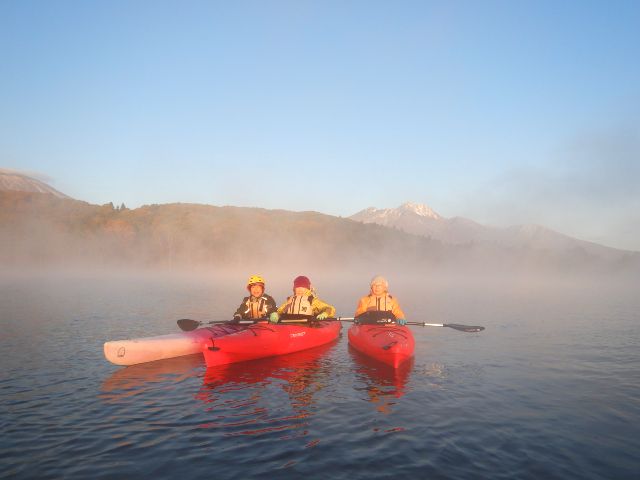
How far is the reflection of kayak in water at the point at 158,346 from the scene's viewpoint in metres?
12.7

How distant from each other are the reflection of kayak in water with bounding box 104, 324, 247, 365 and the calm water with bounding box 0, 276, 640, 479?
0.34 metres

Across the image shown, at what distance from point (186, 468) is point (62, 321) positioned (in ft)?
60.8

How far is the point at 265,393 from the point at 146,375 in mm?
3819

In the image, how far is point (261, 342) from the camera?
13719mm

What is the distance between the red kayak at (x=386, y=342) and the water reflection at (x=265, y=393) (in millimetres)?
1475

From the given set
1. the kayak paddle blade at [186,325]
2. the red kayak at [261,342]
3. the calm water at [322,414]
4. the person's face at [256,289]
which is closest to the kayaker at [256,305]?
the person's face at [256,289]

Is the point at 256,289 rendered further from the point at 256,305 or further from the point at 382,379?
the point at 382,379

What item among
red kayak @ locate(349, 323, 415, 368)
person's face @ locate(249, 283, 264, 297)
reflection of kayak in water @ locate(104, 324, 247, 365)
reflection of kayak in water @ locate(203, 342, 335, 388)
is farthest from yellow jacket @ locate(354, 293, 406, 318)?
reflection of kayak in water @ locate(104, 324, 247, 365)

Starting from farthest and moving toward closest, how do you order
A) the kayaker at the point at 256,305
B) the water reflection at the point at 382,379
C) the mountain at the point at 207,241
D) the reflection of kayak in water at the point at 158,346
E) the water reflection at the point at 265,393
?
the mountain at the point at 207,241, the kayaker at the point at 256,305, the reflection of kayak in water at the point at 158,346, the water reflection at the point at 382,379, the water reflection at the point at 265,393

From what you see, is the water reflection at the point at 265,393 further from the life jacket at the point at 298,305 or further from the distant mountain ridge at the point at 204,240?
the distant mountain ridge at the point at 204,240

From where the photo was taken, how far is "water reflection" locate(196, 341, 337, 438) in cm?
871

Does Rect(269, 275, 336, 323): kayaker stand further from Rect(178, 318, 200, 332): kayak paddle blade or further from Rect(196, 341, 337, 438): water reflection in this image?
Rect(178, 318, 200, 332): kayak paddle blade

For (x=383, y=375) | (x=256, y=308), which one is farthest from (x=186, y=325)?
(x=383, y=375)

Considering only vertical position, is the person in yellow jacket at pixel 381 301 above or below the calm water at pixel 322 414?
above
